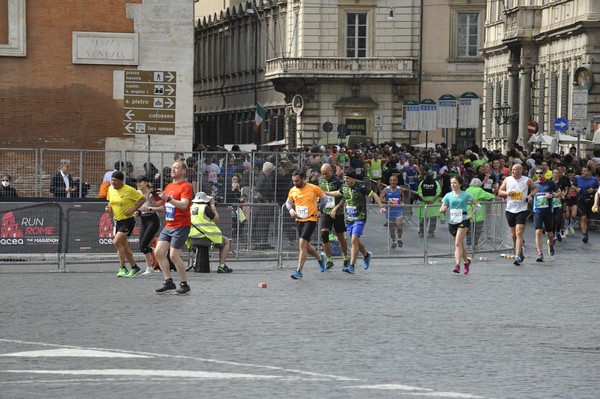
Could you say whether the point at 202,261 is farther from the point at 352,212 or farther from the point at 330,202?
the point at 352,212

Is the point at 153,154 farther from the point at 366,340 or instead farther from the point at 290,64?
the point at 290,64

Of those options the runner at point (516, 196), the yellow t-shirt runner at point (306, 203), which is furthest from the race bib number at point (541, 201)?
the yellow t-shirt runner at point (306, 203)

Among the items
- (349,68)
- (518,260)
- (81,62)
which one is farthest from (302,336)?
(349,68)

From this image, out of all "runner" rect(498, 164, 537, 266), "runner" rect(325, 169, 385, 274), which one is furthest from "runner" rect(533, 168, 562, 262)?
"runner" rect(325, 169, 385, 274)

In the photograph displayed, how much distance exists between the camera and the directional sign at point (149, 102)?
3094 centimetres

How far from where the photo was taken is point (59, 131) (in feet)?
116

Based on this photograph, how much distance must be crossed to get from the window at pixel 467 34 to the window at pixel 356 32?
4.86 meters

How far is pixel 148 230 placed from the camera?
24219mm

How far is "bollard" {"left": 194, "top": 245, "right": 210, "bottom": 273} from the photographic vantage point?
25.1 metres

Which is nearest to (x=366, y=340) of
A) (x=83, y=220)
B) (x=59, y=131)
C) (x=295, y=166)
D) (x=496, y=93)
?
(x=83, y=220)

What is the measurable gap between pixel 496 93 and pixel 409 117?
45.0 feet

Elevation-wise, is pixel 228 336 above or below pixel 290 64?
below

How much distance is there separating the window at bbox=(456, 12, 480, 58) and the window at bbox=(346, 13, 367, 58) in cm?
486

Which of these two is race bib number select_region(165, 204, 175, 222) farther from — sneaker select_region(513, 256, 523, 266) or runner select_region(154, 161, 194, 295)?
sneaker select_region(513, 256, 523, 266)
